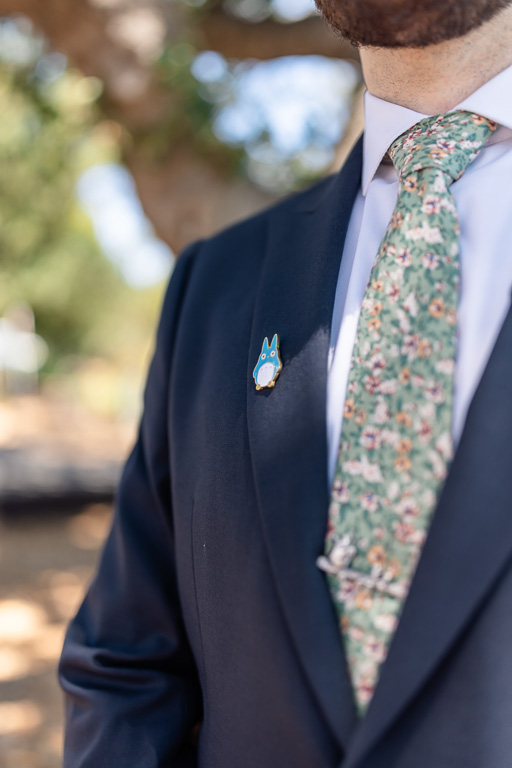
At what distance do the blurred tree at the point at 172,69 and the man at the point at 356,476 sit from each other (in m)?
2.60

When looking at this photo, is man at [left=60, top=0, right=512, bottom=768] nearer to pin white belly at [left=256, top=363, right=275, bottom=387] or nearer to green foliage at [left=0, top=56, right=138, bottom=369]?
pin white belly at [left=256, top=363, right=275, bottom=387]

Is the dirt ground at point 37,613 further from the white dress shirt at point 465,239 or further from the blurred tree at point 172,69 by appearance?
the white dress shirt at point 465,239

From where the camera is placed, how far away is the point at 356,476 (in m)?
1.09

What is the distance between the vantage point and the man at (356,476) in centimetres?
100

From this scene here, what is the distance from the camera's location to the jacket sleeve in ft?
4.52

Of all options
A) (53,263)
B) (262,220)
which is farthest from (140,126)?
(53,263)

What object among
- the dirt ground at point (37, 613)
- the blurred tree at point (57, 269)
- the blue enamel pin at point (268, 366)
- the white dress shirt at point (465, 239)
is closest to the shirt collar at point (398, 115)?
the white dress shirt at point (465, 239)

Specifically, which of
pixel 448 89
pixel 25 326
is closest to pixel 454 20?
pixel 448 89

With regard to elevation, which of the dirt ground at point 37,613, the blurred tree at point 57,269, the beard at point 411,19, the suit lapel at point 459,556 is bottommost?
the blurred tree at point 57,269

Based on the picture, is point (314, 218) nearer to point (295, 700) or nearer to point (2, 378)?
point (295, 700)

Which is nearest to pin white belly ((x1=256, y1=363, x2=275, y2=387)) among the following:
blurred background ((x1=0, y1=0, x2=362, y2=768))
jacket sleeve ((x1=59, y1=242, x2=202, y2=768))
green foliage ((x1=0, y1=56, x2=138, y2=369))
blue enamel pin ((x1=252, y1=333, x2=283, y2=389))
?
blue enamel pin ((x1=252, y1=333, x2=283, y2=389))

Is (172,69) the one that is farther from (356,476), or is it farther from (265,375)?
(356,476)

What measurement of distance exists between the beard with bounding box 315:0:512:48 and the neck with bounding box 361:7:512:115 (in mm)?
59

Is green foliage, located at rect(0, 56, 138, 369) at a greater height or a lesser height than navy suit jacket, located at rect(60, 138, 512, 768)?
lesser
